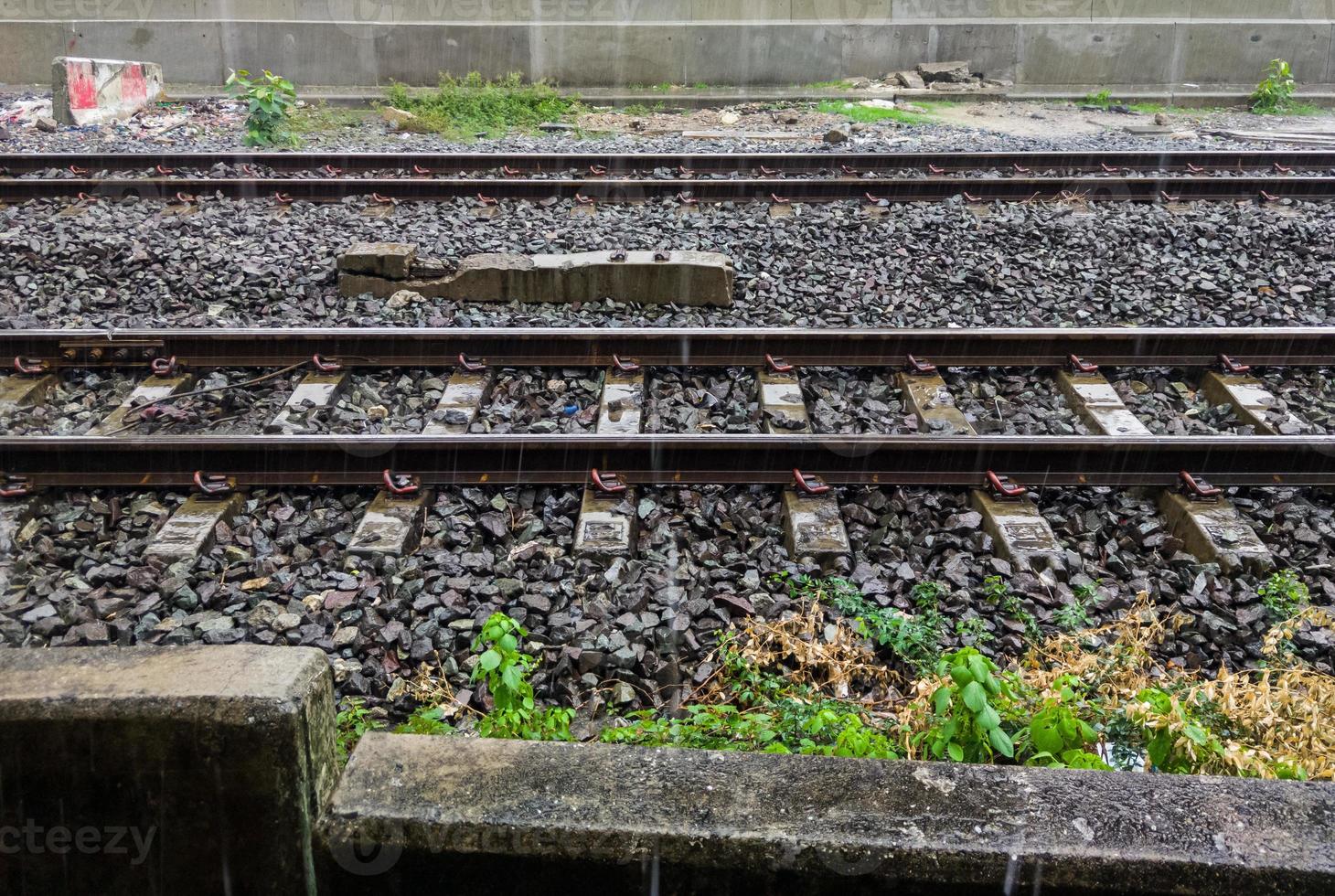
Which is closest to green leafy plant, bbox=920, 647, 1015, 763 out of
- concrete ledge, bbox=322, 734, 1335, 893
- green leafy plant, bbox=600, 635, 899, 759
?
green leafy plant, bbox=600, 635, 899, 759

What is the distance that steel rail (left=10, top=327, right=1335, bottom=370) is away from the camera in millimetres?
5746

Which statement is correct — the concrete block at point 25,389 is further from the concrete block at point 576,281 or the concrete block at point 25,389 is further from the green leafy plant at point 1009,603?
the green leafy plant at point 1009,603

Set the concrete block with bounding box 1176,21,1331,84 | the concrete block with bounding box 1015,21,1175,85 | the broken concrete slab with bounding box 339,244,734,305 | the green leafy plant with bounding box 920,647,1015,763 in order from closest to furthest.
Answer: the green leafy plant with bounding box 920,647,1015,763, the broken concrete slab with bounding box 339,244,734,305, the concrete block with bounding box 1176,21,1331,84, the concrete block with bounding box 1015,21,1175,85

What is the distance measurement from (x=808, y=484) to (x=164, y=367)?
375 cm

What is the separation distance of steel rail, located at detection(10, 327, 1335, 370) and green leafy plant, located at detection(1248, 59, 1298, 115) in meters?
12.2

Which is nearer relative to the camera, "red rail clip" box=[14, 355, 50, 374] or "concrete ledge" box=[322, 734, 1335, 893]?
"concrete ledge" box=[322, 734, 1335, 893]

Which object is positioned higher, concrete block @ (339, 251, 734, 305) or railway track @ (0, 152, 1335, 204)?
railway track @ (0, 152, 1335, 204)

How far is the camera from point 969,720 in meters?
2.83

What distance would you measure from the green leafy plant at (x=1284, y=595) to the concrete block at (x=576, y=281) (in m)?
3.74

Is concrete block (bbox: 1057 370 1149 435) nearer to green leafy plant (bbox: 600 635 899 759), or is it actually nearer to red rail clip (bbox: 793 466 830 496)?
red rail clip (bbox: 793 466 830 496)

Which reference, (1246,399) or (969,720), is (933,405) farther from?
(969,720)

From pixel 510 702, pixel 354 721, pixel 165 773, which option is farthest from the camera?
pixel 354 721

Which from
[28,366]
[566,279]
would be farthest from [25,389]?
[566,279]

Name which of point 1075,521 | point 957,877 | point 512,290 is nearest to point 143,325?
point 512,290
